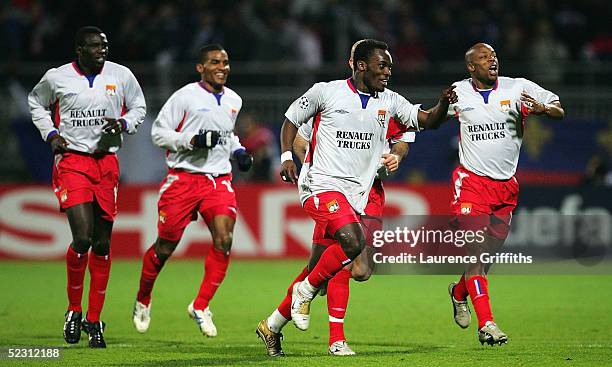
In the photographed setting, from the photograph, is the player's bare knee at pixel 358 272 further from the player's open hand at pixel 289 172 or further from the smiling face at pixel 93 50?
the smiling face at pixel 93 50

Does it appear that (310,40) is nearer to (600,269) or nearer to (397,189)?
(397,189)

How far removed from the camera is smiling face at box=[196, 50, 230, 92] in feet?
35.0

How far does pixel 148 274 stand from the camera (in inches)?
417

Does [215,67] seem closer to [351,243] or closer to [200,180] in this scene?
[200,180]

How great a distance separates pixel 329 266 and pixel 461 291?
1906 mm

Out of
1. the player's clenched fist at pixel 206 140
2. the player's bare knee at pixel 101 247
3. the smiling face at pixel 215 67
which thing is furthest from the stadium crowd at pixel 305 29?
the player's bare knee at pixel 101 247

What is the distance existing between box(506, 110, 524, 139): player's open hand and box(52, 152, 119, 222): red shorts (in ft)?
11.4

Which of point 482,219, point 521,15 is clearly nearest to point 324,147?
point 482,219

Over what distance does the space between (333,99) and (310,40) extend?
37.0 feet

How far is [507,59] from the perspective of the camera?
1931 centimetres

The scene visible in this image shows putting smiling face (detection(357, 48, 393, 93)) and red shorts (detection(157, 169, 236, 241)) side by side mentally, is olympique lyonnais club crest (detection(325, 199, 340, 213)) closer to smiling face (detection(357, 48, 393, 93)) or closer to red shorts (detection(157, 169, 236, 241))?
smiling face (detection(357, 48, 393, 93))

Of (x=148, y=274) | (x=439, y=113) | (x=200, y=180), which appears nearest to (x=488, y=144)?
(x=439, y=113)

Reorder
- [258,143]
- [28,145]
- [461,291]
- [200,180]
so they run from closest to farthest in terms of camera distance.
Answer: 1. [461,291]
2. [200,180]
3. [258,143]
4. [28,145]

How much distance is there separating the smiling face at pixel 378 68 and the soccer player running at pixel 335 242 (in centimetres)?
58
